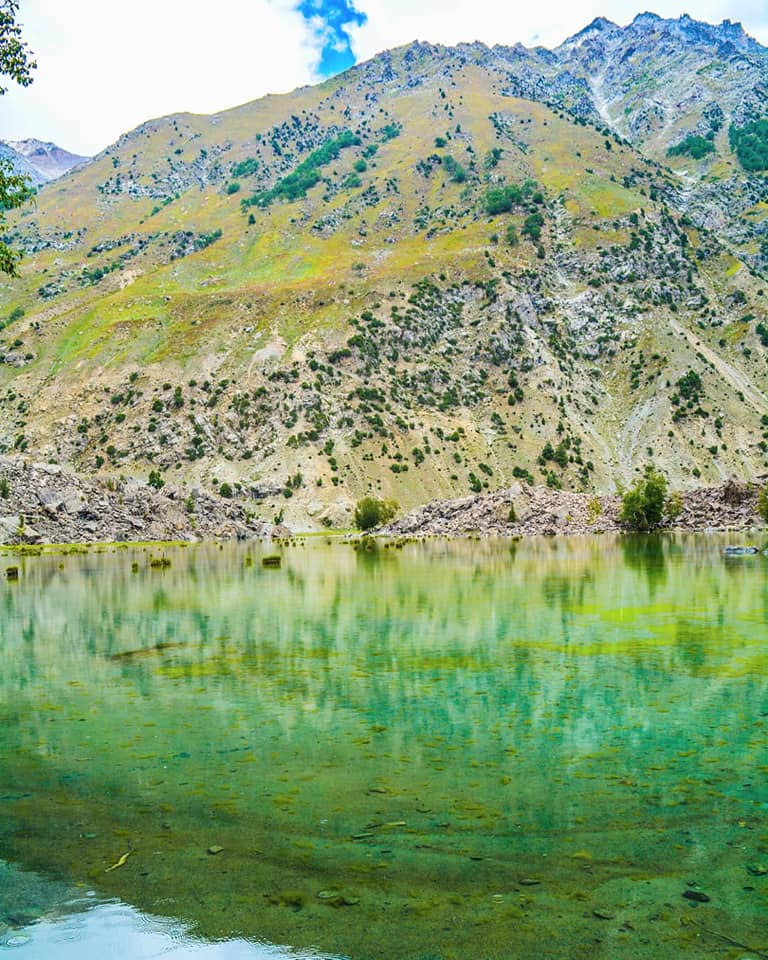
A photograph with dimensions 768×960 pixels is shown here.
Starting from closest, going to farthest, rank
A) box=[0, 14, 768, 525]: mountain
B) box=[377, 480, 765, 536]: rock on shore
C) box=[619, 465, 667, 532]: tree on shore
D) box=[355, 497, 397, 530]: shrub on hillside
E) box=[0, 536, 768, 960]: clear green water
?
box=[0, 536, 768, 960]: clear green water
box=[619, 465, 667, 532]: tree on shore
box=[377, 480, 765, 536]: rock on shore
box=[355, 497, 397, 530]: shrub on hillside
box=[0, 14, 768, 525]: mountain

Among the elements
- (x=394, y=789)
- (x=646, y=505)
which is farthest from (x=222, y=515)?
(x=394, y=789)

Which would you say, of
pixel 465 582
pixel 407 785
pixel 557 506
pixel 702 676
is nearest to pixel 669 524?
pixel 557 506

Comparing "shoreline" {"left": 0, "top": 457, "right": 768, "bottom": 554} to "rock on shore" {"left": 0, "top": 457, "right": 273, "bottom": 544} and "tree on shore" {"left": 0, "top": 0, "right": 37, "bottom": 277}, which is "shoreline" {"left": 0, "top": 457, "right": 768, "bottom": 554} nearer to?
"rock on shore" {"left": 0, "top": 457, "right": 273, "bottom": 544}

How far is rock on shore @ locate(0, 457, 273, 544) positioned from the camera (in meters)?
88.4

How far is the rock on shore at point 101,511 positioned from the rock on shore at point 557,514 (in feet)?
75.4

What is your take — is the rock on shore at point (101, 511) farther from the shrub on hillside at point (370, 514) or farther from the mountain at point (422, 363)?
the mountain at point (422, 363)

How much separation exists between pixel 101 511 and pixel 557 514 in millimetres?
55795

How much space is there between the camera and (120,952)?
675 centimetres

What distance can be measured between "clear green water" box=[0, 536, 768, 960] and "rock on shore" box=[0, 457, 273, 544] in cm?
6838

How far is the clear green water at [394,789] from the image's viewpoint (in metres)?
7.10

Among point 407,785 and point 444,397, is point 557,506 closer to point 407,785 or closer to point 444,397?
point 444,397

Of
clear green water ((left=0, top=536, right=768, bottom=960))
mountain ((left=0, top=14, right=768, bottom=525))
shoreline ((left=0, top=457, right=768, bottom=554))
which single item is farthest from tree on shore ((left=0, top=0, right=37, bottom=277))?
mountain ((left=0, top=14, right=768, bottom=525))

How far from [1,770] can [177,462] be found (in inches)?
4779

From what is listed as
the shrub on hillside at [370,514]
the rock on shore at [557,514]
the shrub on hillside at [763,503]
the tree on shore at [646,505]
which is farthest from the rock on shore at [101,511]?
the shrub on hillside at [763,503]
